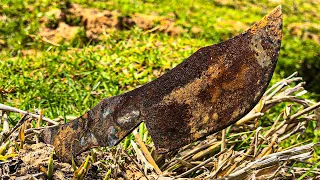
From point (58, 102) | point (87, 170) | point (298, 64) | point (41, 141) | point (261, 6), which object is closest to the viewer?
point (87, 170)

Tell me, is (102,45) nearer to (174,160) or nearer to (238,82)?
(174,160)

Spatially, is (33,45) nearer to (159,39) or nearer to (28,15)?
(28,15)

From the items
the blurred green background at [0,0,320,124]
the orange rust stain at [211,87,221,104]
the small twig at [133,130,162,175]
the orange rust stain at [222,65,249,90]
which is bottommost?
the blurred green background at [0,0,320,124]

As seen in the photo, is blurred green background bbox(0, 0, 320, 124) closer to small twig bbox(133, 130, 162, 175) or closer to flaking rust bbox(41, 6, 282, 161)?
small twig bbox(133, 130, 162, 175)

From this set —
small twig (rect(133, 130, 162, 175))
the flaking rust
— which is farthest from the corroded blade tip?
small twig (rect(133, 130, 162, 175))

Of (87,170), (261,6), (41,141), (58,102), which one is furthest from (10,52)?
(261,6)

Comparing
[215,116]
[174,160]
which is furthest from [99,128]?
[174,160]
